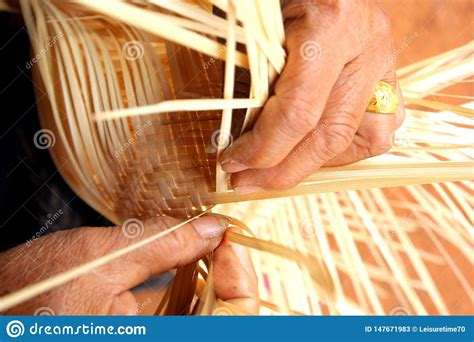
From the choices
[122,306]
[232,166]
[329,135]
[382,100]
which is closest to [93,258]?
[122,306]

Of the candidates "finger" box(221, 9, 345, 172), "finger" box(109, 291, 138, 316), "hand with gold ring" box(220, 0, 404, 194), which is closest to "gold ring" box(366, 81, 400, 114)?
"hand with gold ring" box(220, 0, 404, 194)

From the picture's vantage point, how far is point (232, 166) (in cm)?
51

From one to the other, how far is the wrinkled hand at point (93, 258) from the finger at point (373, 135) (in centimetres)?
23

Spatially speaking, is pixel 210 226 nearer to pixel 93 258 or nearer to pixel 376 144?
pixel 93 258

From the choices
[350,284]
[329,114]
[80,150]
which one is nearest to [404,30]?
[350,284]

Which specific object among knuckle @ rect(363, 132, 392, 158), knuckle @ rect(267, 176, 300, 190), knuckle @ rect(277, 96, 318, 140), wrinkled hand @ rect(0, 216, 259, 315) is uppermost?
knuckle @ rect(277, 96, 318, 140)

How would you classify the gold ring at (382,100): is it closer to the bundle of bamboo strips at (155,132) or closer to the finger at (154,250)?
the bundle of bamboo strips at (155,132)

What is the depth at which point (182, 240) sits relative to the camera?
0.49 m

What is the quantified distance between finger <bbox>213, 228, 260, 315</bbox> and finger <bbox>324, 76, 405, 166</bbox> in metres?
0.18

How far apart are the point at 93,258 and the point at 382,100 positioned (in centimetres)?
36

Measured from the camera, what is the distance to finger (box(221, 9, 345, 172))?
0.46 meters

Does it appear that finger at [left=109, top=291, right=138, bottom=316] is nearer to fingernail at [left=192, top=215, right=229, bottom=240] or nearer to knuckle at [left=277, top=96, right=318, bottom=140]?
fingernail at [left=192, top=215, right=229, bottom=240]

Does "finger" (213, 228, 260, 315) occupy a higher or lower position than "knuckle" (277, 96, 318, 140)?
lower
